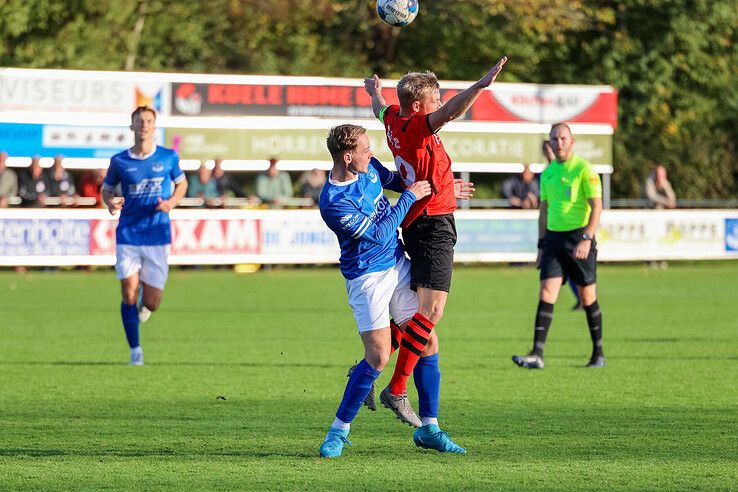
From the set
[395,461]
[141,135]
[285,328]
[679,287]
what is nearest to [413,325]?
[395,461]

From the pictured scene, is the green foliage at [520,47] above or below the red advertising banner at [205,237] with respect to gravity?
above

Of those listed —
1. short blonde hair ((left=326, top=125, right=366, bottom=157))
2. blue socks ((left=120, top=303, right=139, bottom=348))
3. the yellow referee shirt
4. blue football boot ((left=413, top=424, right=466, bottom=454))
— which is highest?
short blonde hair ((left=326, top=125, right=366, bottom=157))

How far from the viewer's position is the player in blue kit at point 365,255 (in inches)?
287

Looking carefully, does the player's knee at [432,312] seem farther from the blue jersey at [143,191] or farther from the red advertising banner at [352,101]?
the red advertising banner at [352,101]

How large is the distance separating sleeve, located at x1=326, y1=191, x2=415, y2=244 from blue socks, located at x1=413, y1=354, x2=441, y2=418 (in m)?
0.85

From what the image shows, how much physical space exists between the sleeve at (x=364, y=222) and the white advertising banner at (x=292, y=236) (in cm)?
1783

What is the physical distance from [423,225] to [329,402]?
2.15 meters

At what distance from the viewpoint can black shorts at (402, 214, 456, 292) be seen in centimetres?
796

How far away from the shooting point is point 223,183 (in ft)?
87.2

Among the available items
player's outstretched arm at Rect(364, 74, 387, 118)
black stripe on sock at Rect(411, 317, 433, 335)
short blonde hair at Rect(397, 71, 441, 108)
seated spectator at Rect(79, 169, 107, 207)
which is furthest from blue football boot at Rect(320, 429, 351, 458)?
seated spectator at Rect(79, 169, 107, 207)

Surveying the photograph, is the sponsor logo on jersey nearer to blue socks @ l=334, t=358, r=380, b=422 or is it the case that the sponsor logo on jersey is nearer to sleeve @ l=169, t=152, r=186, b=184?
sleeve @ l=169, t=152, r=186, b=184

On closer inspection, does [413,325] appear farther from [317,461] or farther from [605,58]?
[605,58]

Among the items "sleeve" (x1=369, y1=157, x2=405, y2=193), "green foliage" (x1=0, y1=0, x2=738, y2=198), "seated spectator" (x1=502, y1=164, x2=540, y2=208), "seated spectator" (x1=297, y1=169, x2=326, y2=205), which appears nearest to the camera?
"sleeve" (x1=369, y1=157, x2=405, y2=193)

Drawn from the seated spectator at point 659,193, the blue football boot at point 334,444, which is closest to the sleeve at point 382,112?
the blue football boot at point 334,444
